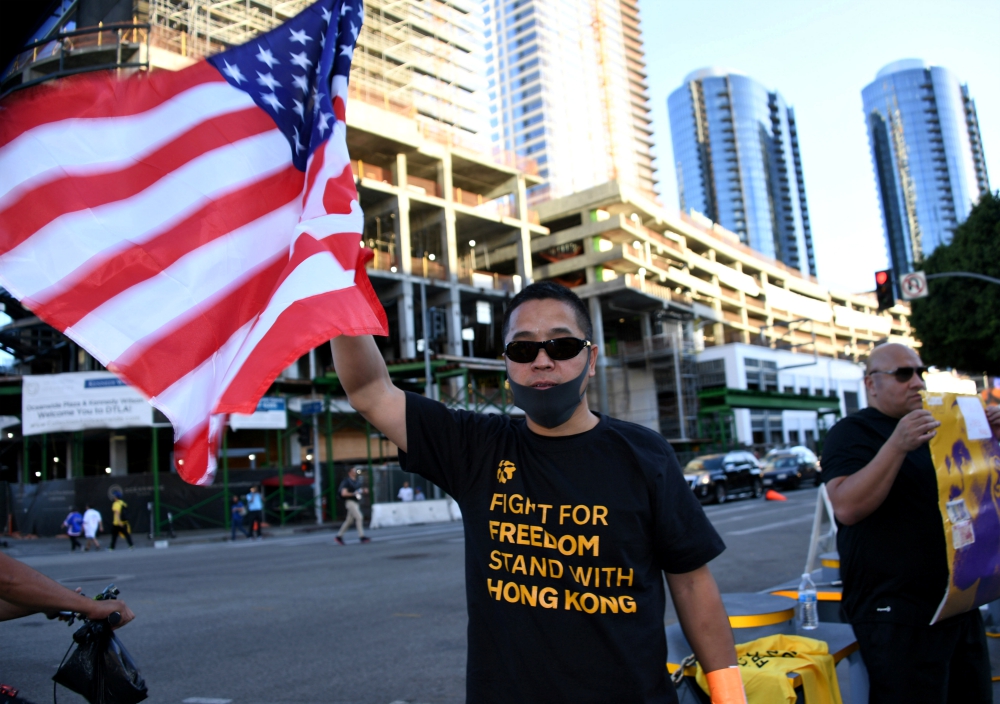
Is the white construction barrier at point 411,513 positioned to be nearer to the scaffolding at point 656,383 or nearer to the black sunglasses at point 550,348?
the black sunglasses at point 550,348

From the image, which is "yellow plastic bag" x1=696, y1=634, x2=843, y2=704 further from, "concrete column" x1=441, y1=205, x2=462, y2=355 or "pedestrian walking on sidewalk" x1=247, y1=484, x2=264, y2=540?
"concrete column" x1=441, y1=205, x2=462, y2=355

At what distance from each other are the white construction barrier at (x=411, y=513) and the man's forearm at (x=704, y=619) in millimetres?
23682

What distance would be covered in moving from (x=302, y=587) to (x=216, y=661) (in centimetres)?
438

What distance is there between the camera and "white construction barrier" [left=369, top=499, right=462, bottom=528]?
25.7m

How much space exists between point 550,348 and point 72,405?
29.0m

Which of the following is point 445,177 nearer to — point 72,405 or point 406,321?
point 406,321

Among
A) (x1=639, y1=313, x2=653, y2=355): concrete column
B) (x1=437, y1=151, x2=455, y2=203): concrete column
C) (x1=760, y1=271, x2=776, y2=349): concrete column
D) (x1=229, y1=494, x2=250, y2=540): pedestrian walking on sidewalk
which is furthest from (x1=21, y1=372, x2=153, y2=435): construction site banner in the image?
(x1=760, y1=271, x2=776, y2=349): concrete column

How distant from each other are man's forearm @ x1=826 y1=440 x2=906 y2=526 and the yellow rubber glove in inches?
49.5

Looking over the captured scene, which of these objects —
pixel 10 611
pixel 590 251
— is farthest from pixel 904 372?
pixel 590 251

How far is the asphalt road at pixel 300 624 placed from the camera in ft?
16.4

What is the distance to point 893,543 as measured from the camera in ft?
10.4

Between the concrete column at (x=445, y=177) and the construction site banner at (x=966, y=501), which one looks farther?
the concrete column at (x=445, y=177)

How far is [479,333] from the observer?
54.2 m

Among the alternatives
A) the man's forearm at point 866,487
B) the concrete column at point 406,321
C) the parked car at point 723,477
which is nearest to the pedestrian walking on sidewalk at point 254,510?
the parked car at point 723,477
